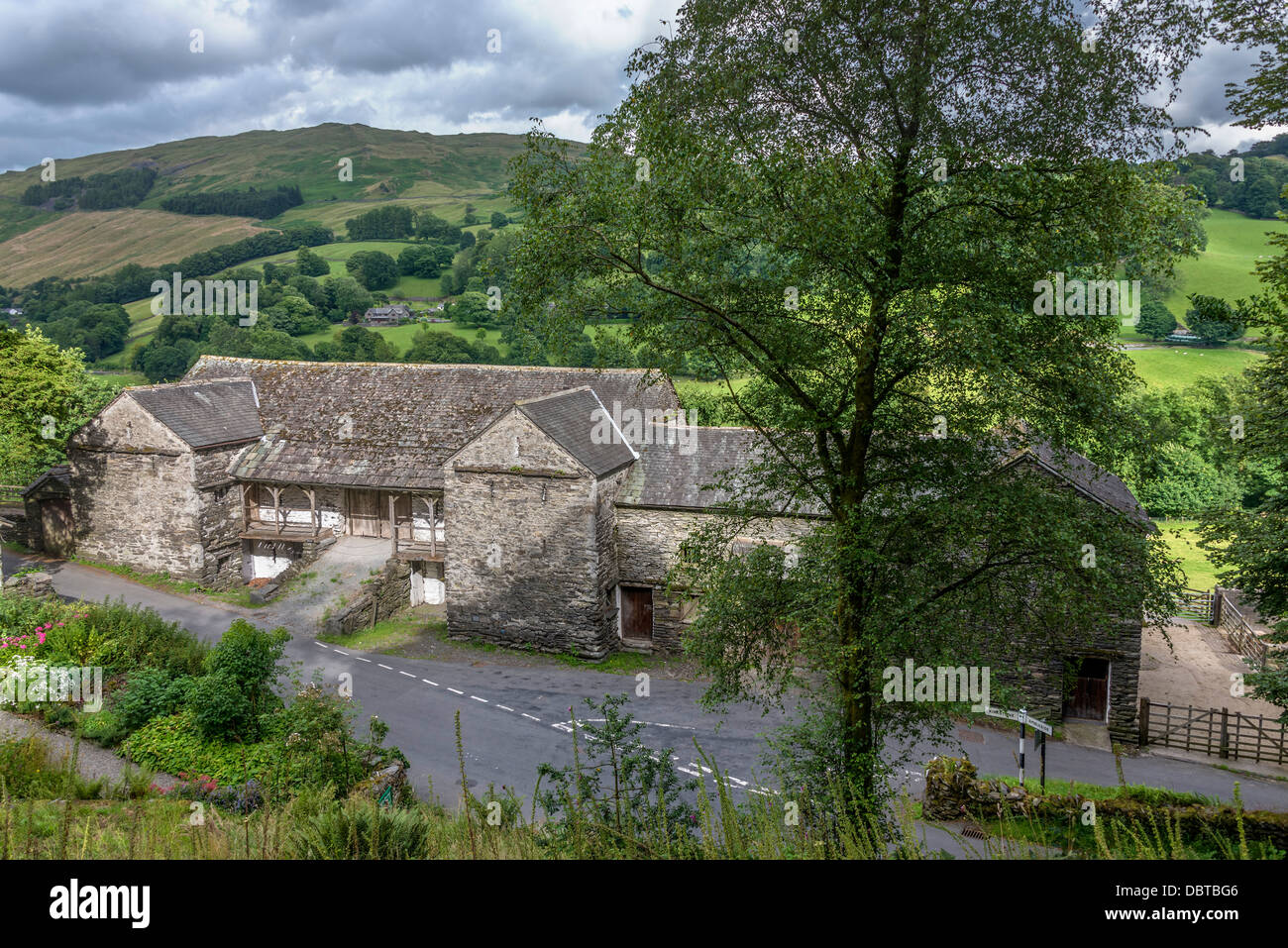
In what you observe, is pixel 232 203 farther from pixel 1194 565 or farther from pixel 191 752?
pixel 1194 565

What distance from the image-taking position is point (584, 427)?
81.5 feet

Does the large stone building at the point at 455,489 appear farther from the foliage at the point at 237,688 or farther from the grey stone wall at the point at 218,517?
the foliage at the point at 237,688

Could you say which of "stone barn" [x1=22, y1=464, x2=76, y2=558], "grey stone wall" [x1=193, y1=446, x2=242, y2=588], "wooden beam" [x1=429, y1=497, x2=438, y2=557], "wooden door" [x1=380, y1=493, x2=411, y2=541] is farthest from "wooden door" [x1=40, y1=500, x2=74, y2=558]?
"wooden beam" [x1=429, y1=497, x2=438, y2=557]

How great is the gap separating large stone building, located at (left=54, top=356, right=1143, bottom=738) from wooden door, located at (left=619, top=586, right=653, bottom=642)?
4cm

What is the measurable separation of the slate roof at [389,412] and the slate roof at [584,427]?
51.4 inches

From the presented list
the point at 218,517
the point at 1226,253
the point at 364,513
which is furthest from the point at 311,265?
the point at 1226,253

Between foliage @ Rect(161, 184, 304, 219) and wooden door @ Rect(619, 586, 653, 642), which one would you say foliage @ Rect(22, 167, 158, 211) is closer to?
foliage @ Rect(161, 184, 304, 219)

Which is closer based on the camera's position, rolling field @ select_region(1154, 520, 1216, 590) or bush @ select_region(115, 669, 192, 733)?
bush @ select_region(115, 669, 192, 733)

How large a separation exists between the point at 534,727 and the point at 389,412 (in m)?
15.3

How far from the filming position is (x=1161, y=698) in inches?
847

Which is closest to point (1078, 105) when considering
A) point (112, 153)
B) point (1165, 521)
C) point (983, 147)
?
point (983, 147)

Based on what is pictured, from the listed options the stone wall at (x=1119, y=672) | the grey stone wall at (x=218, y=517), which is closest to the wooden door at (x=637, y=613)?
the stone wall at (x=1119, y=672)

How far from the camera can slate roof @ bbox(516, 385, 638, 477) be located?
2311 centimetres

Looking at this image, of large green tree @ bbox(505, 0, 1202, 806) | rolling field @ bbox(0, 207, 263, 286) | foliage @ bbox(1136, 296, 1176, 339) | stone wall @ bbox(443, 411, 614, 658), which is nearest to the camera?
large green tree @ bbox(505, 0, 1202, 806)
